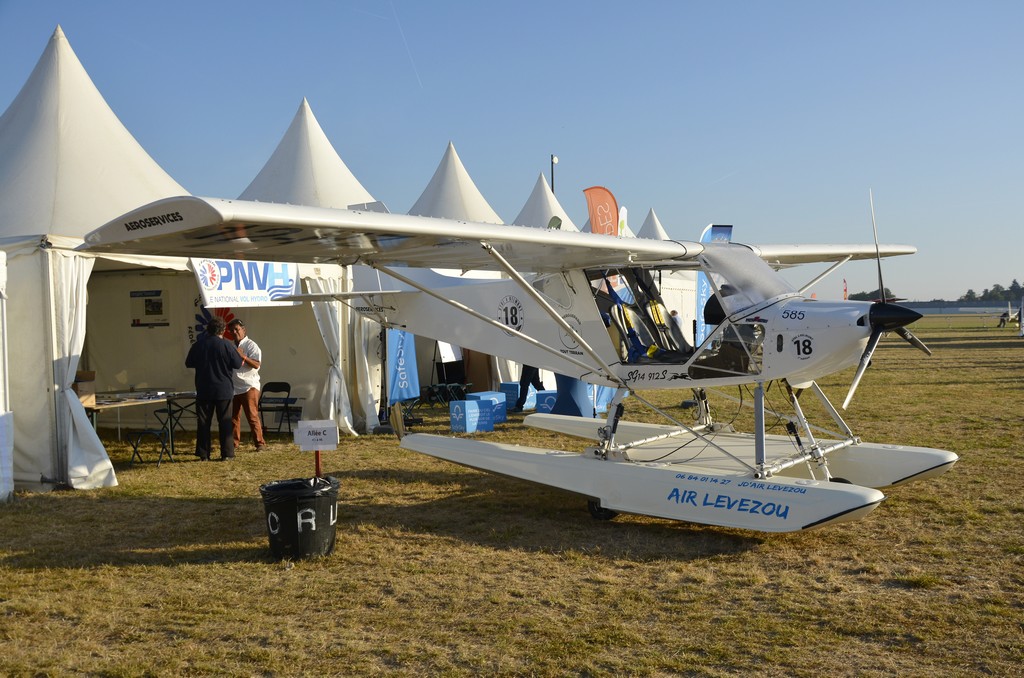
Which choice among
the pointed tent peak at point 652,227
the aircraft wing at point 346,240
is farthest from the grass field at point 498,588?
the pointed tent peak at point 652,227

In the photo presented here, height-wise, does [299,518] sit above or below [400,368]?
below

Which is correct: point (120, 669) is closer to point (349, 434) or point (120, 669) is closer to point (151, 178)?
point (349, 434)

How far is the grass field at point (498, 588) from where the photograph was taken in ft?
13.0

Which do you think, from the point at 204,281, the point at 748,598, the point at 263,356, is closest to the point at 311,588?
the point at 748,598

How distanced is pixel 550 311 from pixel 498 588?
2428mm

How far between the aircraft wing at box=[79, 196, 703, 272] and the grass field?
2210mm

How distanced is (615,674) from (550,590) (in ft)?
4.15

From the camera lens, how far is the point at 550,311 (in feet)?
21.7

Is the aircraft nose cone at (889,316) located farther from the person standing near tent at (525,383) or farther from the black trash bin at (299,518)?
the person standing near tent at (525,383)

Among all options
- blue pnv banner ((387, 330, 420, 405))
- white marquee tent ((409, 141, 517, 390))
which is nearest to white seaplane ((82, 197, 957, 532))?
blue pnv banner ((387, 330, 420, 405))

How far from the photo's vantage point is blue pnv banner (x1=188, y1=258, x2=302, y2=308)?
32.0 ft

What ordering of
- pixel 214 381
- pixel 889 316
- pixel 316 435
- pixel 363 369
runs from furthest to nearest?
1. pixel 363 369
2. pixel 214 381
3. pixel 316 435
4. pixel 889 316

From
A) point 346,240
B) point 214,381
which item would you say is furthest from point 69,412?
point 346,240

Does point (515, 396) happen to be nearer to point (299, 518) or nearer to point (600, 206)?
point (600, 206)
